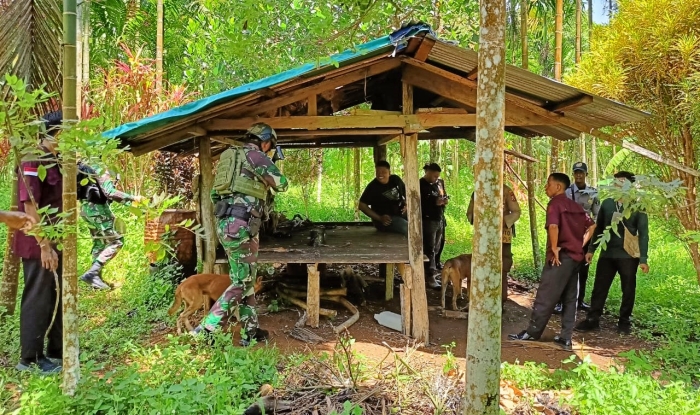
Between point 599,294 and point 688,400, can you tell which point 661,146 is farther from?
point 688,400

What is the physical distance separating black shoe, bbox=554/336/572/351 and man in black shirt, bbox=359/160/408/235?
291cm

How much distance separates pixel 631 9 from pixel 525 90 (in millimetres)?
1583

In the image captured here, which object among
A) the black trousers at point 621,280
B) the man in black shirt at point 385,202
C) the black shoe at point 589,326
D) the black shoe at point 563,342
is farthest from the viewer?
the man in black shirt at point 385,202

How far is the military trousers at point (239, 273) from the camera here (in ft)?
16.3

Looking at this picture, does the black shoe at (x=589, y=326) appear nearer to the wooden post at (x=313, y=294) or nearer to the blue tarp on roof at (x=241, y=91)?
the wooden post at (x=313, y=294)

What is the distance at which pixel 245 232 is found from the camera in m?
5.03

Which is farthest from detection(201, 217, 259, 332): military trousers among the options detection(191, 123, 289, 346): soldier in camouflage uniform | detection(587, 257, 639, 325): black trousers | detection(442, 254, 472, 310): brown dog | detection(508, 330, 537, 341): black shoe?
detection(587, 257, 639, 325): black trousers

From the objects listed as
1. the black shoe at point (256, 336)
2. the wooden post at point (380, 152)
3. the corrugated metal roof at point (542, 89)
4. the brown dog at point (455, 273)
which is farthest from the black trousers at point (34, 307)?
the wooden post at point (380, 152)

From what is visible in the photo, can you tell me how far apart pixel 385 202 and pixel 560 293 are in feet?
10.8

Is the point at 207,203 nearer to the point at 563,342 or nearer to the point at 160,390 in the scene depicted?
the point at 160,390

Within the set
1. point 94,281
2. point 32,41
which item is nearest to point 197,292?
point 94,281

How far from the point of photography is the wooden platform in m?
Result: 5.82

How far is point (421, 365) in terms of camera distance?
4461mm

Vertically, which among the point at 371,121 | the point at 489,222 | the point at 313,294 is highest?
the point at 371,121
